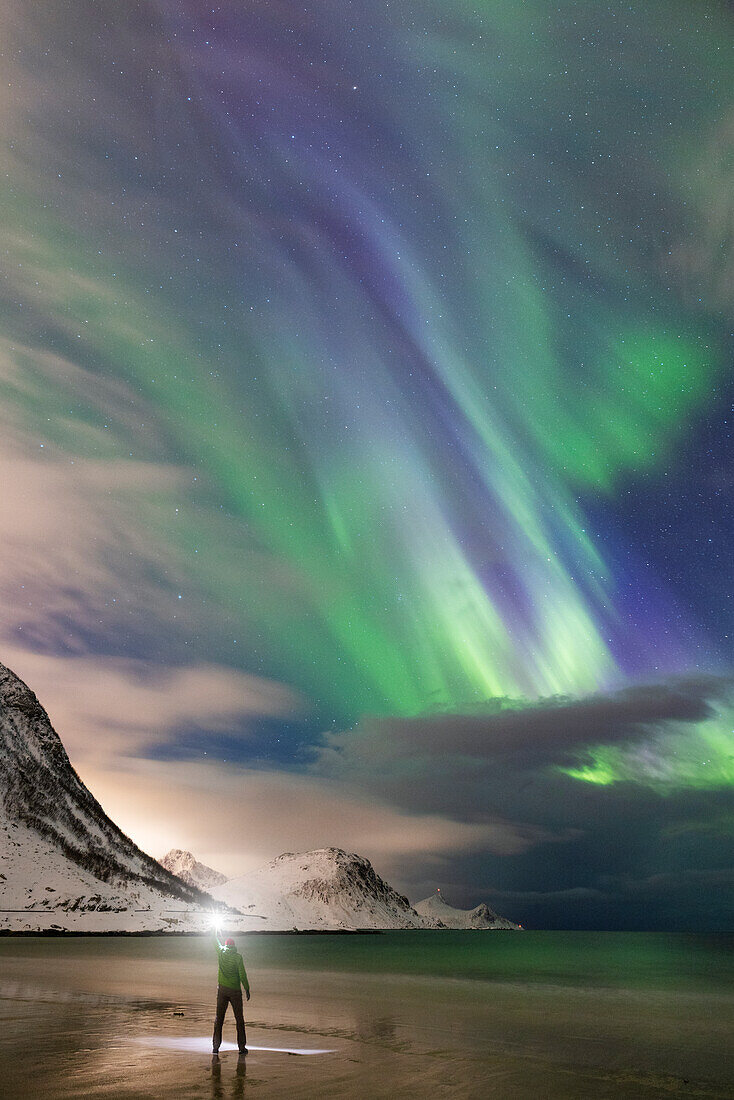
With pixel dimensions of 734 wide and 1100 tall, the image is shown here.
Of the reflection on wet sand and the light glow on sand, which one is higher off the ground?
the reflection on wet sand

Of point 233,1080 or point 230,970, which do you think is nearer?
point 233,1080

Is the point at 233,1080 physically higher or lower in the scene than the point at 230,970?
lower

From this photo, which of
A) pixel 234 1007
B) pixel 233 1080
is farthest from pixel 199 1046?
pixel 233 1080

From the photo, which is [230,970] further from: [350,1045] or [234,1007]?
[350,1045]

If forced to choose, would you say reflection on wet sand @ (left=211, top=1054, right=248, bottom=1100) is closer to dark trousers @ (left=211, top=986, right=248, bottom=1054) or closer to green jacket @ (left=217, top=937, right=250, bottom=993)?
dark trousers @ (left=211, top=986, right=248, bottom=1054)

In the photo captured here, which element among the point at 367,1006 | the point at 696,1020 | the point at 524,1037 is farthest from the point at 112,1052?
the point at 696,1020

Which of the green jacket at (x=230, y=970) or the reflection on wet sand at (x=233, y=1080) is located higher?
the green jacket at (x=230, y=970)

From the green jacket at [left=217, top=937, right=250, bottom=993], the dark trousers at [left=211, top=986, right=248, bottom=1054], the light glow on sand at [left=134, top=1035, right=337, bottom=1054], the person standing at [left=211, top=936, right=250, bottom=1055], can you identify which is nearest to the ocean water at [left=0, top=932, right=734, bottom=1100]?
the light glow on sand at [left=134, top=1035, right=337, bottom=1054]

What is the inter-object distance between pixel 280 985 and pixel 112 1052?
135 ft

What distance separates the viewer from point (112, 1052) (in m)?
20.8

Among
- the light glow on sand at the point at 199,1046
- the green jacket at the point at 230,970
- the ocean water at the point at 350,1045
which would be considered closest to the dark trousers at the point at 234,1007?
the green jacket at the point at 230,970

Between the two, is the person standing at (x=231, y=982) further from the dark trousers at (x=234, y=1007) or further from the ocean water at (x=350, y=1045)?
the ocean water at (x=350, y=1045)

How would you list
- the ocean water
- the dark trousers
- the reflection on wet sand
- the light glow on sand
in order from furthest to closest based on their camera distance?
the light glow on sand → the dark trousers → the ocean water → the reflection on wet sand

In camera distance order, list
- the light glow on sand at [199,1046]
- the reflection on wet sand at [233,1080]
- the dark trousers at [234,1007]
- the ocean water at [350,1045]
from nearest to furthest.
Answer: the reflection on wet sand at [233,1080] → the ocean water at [350,1045] → the dark trousers at [234,1007] → the light glow on sand at [199,1046]
